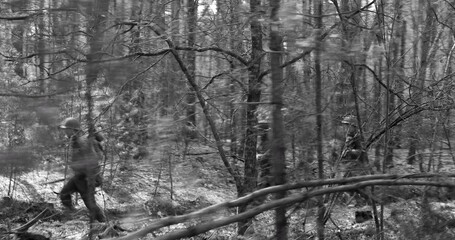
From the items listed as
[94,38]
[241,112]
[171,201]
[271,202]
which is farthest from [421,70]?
[94,38]

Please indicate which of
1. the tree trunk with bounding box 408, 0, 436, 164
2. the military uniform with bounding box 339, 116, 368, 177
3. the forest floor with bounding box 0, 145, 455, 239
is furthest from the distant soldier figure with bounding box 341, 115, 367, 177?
the tree trunk with bounding box 408, 0, 436, 164

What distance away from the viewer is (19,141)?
7.54 feet

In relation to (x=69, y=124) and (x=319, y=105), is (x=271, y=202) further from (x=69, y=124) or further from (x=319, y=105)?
Answer: (x=319, y=105)

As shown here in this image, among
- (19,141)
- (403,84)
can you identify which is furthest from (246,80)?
(403,84)

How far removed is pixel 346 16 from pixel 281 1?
1.17 meters

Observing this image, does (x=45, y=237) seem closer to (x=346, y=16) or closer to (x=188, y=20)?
(x=188, y=20)

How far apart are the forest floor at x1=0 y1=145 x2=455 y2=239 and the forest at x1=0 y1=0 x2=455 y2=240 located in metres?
0.02

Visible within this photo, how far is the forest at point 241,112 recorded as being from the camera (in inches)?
92.7

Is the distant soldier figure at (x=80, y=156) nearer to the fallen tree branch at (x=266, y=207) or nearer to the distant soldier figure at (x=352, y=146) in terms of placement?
the fallen tree branch at (x=266, y=207)

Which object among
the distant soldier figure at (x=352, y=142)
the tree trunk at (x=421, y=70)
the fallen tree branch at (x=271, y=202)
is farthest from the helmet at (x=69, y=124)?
the tree trunk at (x=421, y=70)

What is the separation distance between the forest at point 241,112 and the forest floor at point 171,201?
2 cm

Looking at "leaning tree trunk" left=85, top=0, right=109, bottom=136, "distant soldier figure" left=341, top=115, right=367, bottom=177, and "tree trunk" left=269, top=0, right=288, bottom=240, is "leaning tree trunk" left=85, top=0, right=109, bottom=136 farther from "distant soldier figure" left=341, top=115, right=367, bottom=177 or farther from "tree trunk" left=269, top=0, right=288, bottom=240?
"distant soldier figure" left=341, top=115, right=367, bottom=177

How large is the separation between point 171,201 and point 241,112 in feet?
5.51

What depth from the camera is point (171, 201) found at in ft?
16.6
